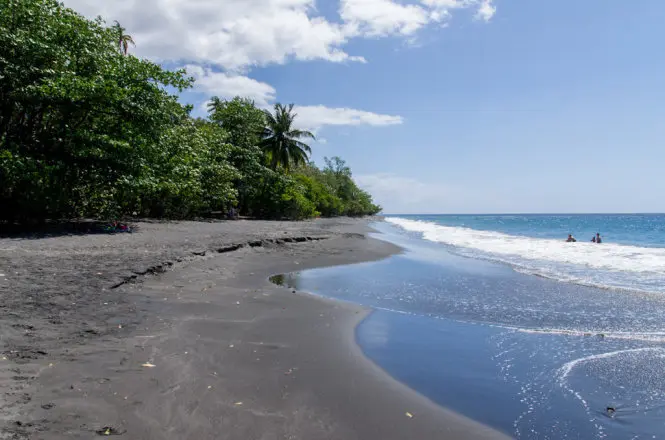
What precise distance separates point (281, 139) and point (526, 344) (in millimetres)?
42111

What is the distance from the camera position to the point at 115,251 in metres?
11.4

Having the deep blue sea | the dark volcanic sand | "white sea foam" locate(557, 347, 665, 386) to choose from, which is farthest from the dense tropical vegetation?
"white sea foam" locate(557, 347, 665, 386)

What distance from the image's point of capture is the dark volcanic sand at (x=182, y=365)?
11.0ft

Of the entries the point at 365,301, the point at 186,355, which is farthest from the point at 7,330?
the point at 365,301

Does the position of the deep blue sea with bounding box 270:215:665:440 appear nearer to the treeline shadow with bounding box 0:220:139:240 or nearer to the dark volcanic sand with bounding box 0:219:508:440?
the dark volcanic sand with bounding box 0:219:508:440

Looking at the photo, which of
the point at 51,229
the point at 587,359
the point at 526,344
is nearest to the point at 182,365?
the point at 526,344

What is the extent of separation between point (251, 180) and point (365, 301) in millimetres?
31057

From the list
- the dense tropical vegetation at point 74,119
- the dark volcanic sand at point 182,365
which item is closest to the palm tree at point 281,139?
the dense tropical vegetation at point 74,119

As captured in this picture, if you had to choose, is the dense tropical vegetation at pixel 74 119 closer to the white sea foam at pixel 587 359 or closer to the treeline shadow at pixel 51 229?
the treeline shadow at pixel 51 229

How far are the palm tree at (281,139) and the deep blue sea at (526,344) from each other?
113 ft

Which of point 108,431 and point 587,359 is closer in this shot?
point 108,431

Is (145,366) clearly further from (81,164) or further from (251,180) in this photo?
(251,180)

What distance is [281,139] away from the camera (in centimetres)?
4572

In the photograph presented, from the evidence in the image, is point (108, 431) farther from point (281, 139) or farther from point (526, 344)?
point (281, 139)
